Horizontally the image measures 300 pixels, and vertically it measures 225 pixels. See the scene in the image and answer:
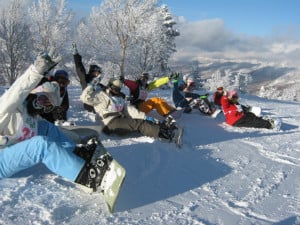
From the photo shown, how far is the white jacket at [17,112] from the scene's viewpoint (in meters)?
3.38

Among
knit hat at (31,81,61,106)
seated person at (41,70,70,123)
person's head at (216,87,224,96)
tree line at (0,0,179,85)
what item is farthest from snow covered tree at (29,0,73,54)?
knit hat at (31,81,61,106)

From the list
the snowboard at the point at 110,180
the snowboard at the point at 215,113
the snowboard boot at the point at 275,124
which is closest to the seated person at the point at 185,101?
the snowboard at the point at 215,113

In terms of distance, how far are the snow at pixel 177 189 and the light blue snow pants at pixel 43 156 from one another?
27cm

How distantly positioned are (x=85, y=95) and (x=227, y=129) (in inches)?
137

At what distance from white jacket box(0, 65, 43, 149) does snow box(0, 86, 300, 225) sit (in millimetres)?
440

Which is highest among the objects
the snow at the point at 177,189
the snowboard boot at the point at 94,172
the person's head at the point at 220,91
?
the person's head at the point at 220,91

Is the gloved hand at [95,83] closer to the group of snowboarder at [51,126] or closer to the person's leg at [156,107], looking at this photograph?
the group of snowboarder at [51,126]

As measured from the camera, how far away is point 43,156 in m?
3.38

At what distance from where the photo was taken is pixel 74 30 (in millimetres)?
29641

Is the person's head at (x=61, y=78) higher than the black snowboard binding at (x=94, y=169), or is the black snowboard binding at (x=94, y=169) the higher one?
the person's head at (x=61, y=78)

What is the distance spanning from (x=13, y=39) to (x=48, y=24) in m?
3.06

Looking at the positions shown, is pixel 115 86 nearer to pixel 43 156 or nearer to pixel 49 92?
pixel 49 92

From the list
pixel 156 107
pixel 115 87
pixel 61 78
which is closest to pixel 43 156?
pixel 61 78

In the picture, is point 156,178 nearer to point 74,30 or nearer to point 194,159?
point 194,159
